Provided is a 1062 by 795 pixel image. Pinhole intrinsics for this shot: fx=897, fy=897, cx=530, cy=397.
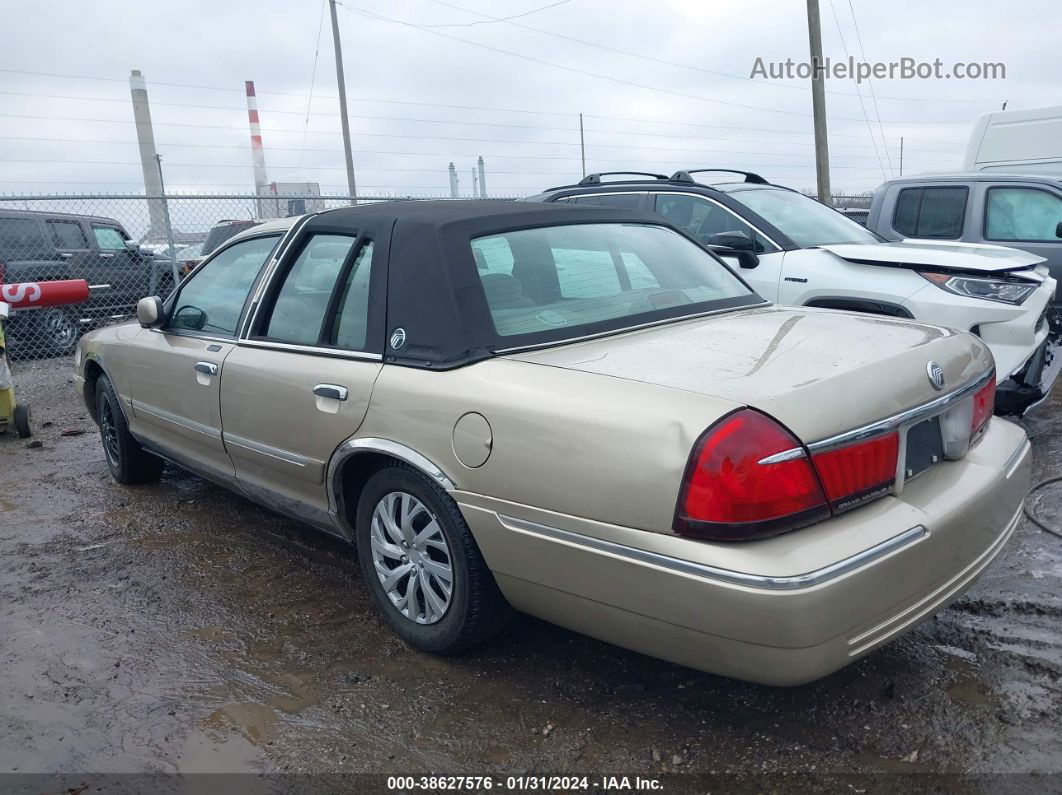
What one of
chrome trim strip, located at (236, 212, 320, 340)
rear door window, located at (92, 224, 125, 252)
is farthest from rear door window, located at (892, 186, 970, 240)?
rear door window, located at (92, 224, 125, 252)

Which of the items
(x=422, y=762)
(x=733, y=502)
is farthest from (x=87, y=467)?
(x=733, y=502)

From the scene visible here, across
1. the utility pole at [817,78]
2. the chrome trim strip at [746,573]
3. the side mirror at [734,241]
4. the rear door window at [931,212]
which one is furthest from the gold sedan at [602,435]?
the utility pole at [817,78]

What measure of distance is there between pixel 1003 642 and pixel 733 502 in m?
Answer: 1.51

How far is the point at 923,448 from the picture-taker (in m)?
2.67

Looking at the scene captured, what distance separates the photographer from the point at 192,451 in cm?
442

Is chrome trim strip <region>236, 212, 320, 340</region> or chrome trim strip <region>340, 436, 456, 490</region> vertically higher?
chrome trim strip <region>236, 212, 320, 340</region>

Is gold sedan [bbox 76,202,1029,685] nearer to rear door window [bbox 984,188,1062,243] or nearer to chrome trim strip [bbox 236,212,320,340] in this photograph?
chrome trim strip [bbox 236,212,320,340]

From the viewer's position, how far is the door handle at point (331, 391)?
326 centimetres

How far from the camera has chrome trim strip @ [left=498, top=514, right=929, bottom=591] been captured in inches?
86.7

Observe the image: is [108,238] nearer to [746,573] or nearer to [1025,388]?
[1025,388]

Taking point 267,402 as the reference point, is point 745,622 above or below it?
below

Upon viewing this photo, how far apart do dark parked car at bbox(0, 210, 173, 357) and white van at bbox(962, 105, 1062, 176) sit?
10544 millimetres

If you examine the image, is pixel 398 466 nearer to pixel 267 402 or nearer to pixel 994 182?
pixel 267 402

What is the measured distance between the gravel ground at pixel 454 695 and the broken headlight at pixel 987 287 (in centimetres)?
169
